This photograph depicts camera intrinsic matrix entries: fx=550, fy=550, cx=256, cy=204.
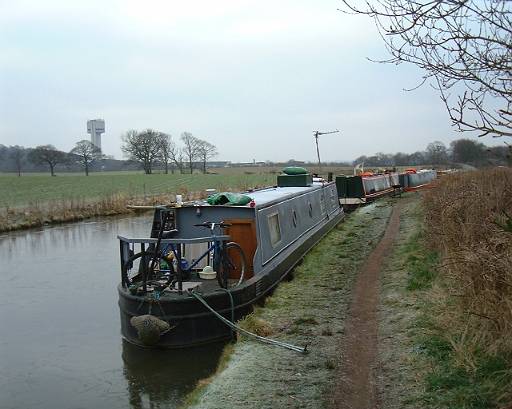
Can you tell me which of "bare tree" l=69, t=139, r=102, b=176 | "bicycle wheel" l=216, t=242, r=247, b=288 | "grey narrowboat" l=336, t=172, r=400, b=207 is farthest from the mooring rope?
"bare tree" l=69, t=139, r=102, b=176

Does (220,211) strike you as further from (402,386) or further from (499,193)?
(402,386)

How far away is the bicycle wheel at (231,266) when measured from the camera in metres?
7.78

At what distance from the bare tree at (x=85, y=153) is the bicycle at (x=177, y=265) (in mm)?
66250

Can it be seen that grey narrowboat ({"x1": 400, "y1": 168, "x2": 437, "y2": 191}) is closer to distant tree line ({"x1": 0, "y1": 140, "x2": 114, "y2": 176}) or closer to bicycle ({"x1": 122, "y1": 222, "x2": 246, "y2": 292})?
bicycle ({"x1": 122, "y1": 222, "x2": 246, "y2": 292})

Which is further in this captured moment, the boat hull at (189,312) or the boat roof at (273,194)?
the boat roof at (273,194)

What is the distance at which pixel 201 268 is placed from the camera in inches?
354

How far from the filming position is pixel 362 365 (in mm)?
5430

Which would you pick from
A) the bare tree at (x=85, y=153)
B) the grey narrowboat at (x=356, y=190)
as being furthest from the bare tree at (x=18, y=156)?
the grey narrowboat at (x=356, y=190)

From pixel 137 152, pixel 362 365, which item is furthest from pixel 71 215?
pixel 137 152

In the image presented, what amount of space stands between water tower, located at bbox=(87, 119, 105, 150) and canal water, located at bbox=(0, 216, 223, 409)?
393 feet

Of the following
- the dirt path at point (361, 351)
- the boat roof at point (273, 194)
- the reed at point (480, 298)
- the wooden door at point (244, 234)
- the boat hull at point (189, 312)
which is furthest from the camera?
the boat roof at point (273, 194)

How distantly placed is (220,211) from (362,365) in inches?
170

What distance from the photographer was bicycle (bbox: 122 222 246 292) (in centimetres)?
764

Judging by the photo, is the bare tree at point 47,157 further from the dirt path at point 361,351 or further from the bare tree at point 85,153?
the dirt path at point 361,351
